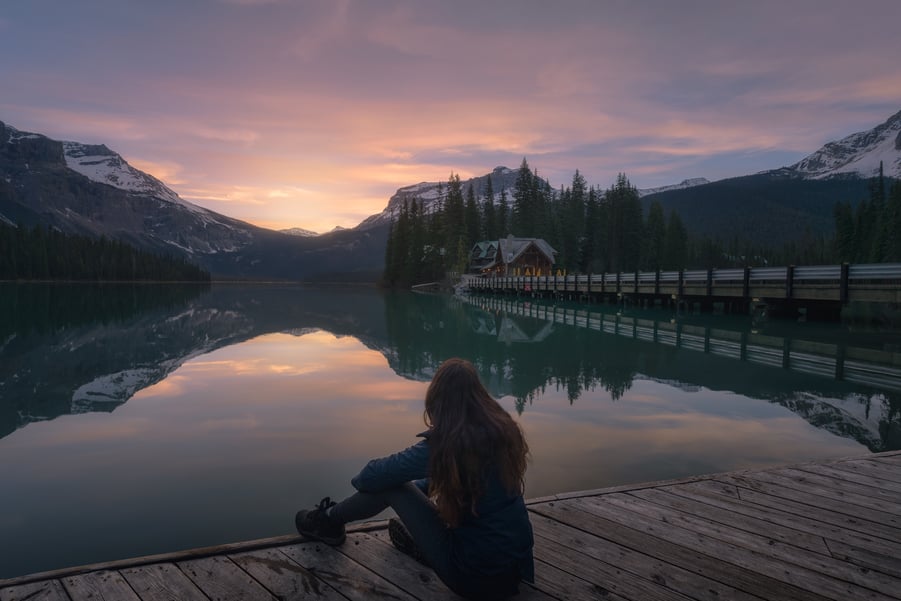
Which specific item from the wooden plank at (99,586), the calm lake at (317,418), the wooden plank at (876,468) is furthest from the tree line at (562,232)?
the wooden plank at (99,586)

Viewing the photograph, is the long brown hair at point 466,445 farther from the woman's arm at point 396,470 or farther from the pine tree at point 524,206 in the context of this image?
the pine tree at point 524,206

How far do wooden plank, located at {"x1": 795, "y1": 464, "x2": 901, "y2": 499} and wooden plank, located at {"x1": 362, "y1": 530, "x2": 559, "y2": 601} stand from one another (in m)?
3.77

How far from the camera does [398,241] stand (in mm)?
94750

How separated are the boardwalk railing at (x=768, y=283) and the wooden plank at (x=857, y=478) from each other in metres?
18.0

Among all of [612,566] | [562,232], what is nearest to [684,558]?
[612,566]

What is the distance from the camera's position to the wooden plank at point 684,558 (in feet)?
11.1

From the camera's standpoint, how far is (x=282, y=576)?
11.5ft

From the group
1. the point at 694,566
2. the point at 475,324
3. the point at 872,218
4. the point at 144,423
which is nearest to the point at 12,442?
the point at 144,423

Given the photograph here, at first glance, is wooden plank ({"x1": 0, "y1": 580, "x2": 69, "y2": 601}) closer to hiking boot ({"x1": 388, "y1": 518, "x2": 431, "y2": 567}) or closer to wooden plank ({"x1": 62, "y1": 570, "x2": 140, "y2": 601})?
wooden plank ({"x1": 62, "y1": 570, "x2": 140, "y2": 601})

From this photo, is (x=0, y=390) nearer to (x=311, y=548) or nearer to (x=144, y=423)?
(x=144, y=423)

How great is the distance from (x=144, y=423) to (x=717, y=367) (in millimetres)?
12948

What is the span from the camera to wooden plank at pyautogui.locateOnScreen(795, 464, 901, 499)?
16.6 feet

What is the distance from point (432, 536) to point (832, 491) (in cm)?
404

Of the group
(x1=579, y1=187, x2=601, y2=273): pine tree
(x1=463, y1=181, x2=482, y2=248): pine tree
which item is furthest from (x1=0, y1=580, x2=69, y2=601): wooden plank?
(x1=463, y1=181, x2=482, y2=248): pine tree
